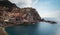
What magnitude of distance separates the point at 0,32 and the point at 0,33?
0.49 feet

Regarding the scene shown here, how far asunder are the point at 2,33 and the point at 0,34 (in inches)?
15.5

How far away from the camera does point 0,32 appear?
77.9ft

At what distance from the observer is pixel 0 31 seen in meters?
23.9

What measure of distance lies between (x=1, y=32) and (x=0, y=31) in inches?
8.1

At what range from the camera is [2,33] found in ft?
78.4

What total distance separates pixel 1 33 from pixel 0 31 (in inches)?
13.0

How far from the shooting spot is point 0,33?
2367 cm

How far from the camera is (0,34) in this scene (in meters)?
23.6

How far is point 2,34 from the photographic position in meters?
23.9

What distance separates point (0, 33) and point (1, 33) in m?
0.16

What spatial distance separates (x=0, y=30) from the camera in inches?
950

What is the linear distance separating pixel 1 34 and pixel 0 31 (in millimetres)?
466

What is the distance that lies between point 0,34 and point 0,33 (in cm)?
15
